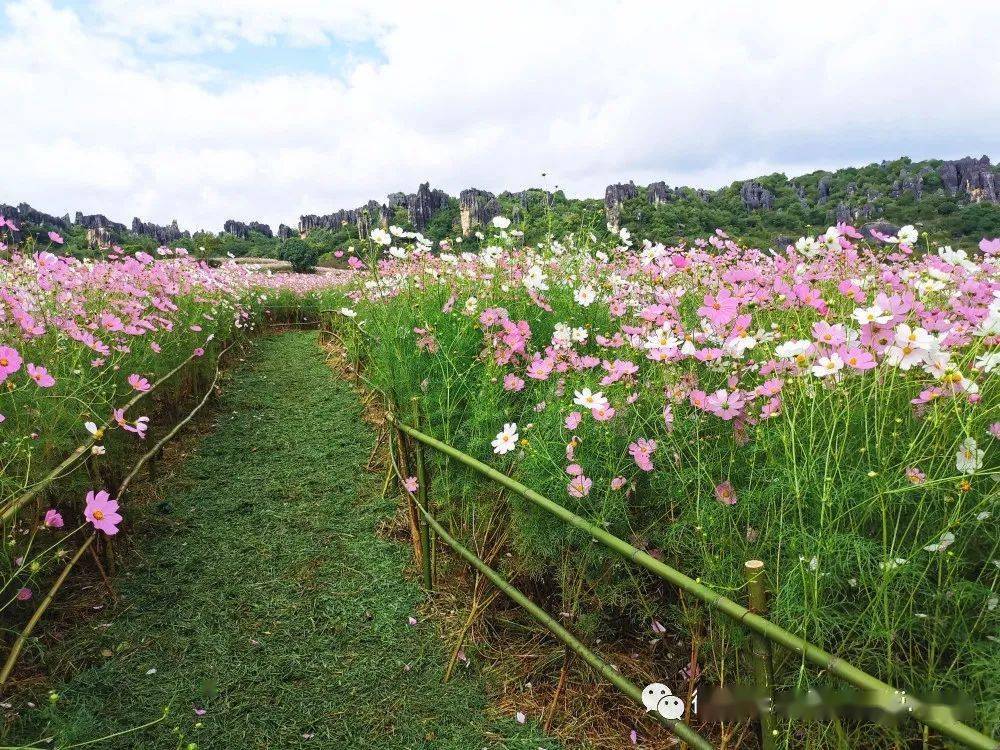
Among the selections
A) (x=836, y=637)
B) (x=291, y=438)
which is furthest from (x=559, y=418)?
(x=291, y=438)

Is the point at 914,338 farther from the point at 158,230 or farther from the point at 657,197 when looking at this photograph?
the point at 158,230

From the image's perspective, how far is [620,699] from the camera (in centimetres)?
210

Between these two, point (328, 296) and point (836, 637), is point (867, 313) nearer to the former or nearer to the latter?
point (836, 637)

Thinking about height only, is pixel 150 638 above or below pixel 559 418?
below

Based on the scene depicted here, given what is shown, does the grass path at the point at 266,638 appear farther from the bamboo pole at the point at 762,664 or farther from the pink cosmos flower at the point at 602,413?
the pink cosmos flower at the point at 602,413

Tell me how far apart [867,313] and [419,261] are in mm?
3678

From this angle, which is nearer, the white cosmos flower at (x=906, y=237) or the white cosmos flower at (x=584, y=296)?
the white cosmos flower at (x=906, y=237)

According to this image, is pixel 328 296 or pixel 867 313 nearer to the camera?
pixel 867 313

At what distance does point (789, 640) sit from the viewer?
53.2 inches

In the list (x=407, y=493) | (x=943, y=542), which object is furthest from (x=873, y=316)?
(x=407, y=493)

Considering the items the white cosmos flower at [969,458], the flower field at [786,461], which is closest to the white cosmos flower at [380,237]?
the flower field at [786,461]

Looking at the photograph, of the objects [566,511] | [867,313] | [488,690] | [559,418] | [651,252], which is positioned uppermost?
[651,252]

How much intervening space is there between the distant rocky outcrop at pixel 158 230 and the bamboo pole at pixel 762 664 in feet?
157

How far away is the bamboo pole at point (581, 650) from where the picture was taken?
1634mm
